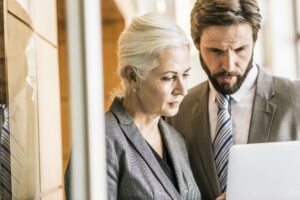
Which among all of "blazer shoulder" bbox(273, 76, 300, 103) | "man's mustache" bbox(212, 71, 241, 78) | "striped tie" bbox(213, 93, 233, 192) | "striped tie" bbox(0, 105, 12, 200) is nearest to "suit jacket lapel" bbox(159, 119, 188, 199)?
"striped tie" bbox(213, 93, 233, 192)

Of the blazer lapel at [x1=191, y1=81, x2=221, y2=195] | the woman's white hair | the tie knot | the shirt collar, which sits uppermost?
the woman's white hair

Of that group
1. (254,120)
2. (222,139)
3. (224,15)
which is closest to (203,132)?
(222,139)

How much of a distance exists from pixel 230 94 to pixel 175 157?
0.94ft

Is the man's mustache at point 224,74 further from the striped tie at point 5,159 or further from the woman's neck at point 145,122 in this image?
the striped tie at point 5,159

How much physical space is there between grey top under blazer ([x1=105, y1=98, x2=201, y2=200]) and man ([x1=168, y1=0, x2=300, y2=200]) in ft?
0.14

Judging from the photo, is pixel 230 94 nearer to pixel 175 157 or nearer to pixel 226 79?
pixel 226 79

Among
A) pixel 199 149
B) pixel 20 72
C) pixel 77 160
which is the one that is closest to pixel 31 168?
pixel 20 72

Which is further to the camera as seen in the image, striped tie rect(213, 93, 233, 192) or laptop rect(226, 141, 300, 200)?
striped tie rect(213, 93, 233, 192)

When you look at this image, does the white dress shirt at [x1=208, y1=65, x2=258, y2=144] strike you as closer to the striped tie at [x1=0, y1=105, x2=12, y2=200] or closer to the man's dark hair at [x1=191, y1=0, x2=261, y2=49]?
the man's dark hair at [x1=191, y1=0, x2=261, y2=49]

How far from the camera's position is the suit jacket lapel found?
1.71 metres

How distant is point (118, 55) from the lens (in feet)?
5.48

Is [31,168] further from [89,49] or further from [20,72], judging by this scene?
[89,49]

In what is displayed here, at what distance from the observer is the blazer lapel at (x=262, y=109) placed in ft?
5.55

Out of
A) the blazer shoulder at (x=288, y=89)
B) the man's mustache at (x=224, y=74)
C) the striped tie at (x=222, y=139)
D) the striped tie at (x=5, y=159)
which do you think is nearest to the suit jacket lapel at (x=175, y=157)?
the striped tie at (x=222, y=139)
